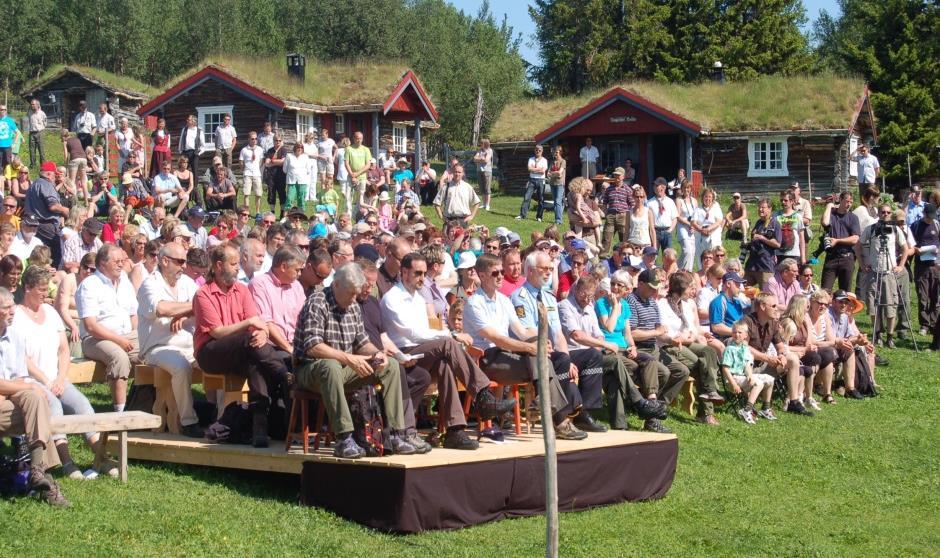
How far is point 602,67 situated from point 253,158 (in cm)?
3183

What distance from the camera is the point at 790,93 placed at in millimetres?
34500

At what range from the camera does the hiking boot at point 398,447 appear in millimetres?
7738

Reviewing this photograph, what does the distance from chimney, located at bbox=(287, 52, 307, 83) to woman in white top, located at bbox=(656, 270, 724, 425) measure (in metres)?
23.5

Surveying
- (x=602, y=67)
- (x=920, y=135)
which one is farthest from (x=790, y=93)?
(x=602, y=67)

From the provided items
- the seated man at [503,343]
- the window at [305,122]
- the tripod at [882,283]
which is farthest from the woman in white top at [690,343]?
the window at [305,122]

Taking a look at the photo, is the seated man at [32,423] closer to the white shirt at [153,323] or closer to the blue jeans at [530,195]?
the white shirt at [153,323]

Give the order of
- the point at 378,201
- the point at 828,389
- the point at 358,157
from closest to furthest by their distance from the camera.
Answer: the point at 828,389 → the point at 378,201 → the point at 358,157

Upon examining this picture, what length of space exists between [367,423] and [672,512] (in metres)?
2.54

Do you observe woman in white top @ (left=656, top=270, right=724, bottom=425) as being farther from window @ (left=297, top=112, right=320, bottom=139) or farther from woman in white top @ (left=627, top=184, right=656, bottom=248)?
window @ (left=297, top=112, right=320, bottom=139)

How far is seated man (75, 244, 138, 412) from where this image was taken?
28.8 feet

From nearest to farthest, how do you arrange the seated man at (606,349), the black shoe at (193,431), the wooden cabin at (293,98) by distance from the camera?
the black shoe at (193,431) → the seated man at (606,349) → the wooden cabin at (293,98)

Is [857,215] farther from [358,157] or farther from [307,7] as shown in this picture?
[307,7]

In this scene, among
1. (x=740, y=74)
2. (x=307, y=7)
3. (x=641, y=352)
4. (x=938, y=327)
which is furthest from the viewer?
(x=307, y=7)

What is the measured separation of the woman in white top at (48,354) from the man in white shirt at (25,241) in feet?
16.9
